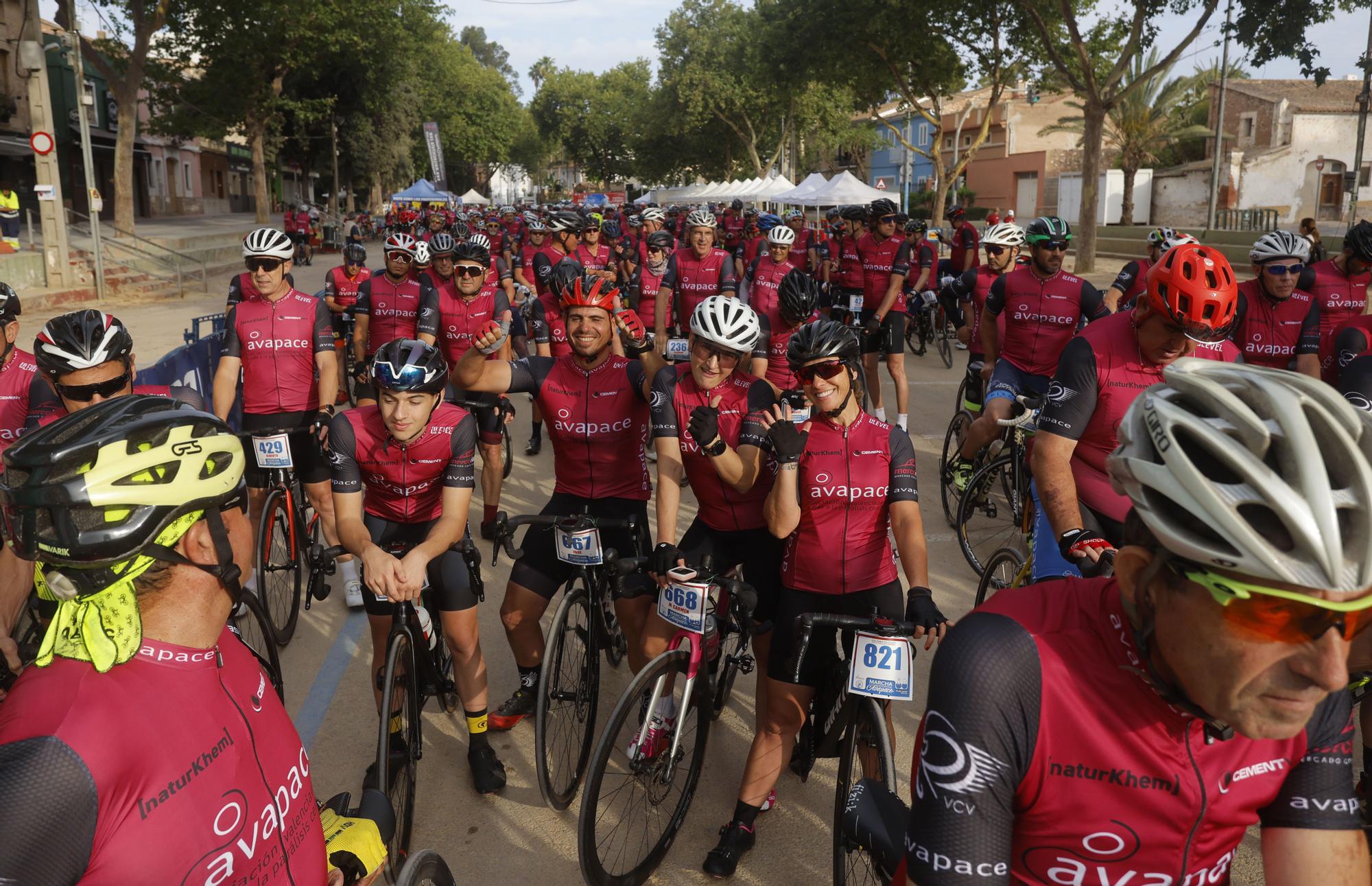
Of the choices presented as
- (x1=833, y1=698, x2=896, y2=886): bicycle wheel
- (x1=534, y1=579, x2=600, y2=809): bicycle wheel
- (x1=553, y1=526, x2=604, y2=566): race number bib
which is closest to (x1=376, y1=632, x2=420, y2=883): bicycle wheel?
(x1=534, y1=579, x2=600, y2=809): bicycle wheel

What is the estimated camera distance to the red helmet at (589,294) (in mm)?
5000

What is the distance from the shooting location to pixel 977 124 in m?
66.1

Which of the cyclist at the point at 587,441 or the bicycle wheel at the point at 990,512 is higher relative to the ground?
the cyclist at the point at 587,441

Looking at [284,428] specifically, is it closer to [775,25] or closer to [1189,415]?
[1189,415]

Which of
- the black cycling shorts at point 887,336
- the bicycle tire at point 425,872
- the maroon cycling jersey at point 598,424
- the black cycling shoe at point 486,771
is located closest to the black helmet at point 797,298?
the black cycling shorts at point 887,336

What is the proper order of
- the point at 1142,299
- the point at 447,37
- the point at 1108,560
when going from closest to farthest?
the point at 1108,560 < the point at 1142,299 < the point at 447,37

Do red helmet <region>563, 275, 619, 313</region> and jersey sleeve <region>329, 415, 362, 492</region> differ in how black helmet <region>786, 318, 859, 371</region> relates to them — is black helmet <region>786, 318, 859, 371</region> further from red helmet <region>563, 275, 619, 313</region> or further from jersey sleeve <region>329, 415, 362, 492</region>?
jersey sleeve <region>329, 415, 362, 492</region>

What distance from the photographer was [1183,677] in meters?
1.55

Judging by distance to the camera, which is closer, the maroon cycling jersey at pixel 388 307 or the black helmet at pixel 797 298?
the black helmet at pixel 797 298

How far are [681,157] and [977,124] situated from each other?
23115 millimetres

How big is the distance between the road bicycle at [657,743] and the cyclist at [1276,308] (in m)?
5.13

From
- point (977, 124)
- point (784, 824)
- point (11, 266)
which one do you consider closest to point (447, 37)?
point (977, 124)

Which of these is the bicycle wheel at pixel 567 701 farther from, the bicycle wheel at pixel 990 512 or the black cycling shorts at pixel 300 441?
the bicycle wheel at pixel 990 512

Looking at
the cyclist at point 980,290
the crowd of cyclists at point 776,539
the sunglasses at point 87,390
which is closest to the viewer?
the crowd of cyclists at point 776,539
